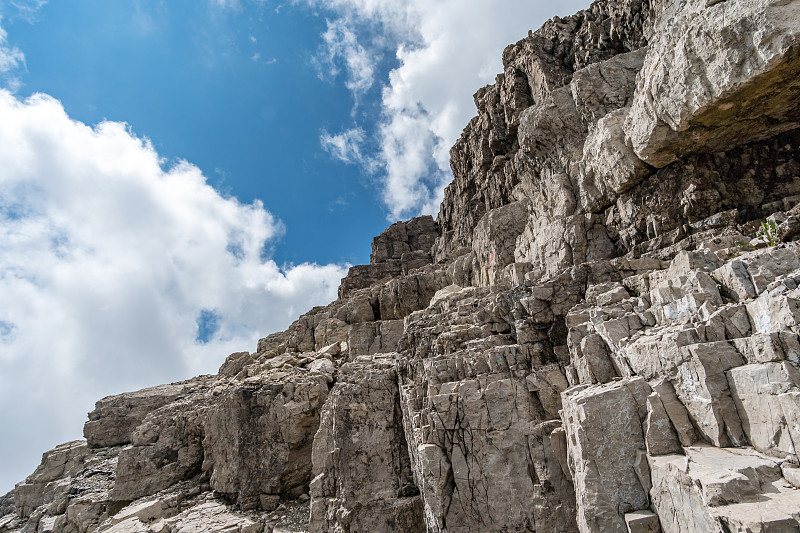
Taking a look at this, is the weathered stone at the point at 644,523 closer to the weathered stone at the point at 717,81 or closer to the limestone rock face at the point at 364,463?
the limestone rock face at the point at 364,463

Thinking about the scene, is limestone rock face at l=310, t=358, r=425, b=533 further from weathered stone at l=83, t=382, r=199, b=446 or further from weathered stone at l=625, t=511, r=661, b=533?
weathered stone at l=83, t=382, r=199, b=446

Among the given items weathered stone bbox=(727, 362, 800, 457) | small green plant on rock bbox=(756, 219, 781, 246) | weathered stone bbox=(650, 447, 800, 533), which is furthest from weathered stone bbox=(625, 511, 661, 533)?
small green plant on rock bbox=(756, 219, 781, 246)

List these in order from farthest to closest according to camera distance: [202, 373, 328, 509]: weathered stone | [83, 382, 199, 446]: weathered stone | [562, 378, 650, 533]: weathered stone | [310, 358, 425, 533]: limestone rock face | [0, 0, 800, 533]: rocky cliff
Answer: [83, 382, 199, 446]: weathered stone, [202, 373, 328, 509]: weathered stone, [310, 358, 425, 533]: limestone rock face, [562, 378, 650, 533]: weathered stone, [0, 0, 800, 533]: rocky cliff

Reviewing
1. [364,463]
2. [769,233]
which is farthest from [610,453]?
[364,463]

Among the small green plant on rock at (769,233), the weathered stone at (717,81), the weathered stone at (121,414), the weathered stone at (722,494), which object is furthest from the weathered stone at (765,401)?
the weathered stone at (121,414)

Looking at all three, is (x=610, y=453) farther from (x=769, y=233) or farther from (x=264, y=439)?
(x=264, y=439)

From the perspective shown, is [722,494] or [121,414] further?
[121,414]

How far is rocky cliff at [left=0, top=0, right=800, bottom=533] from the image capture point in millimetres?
8812

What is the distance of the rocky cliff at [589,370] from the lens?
881 cm

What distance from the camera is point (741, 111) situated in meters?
14.5

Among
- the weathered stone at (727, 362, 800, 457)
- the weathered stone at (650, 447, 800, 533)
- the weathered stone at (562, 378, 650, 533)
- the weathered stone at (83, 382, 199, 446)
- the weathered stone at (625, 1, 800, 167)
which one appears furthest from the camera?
the weathered stone at (83, 382, 199, 446)

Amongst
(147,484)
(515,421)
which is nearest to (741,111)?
(515,421)

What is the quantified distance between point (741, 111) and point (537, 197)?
15.0m

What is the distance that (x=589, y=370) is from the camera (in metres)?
12.2
